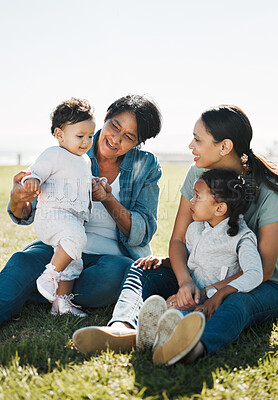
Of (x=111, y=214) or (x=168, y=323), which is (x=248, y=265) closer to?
(x=168, y=323)

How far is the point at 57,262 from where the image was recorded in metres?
3.10

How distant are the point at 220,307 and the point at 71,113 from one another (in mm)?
1621

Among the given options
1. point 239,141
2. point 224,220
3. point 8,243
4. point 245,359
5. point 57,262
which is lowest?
point 8,243

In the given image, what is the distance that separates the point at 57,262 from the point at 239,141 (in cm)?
148

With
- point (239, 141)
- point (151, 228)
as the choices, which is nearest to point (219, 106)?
point (239, 141)

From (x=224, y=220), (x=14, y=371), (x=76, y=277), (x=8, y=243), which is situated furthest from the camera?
(x=8, y=243)

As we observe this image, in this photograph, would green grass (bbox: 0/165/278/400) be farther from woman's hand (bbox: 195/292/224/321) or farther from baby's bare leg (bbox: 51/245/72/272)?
baby's bare leg (bbox: 51/245/72/272)

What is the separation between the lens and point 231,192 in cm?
297

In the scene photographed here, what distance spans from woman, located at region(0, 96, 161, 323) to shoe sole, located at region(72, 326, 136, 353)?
0.78 m

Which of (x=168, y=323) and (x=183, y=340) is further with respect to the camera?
(x=168, y=323)

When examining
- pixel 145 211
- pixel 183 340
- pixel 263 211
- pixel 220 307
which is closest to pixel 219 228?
pixel 263 211

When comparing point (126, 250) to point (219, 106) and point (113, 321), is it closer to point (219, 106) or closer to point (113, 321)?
point (113, 321)

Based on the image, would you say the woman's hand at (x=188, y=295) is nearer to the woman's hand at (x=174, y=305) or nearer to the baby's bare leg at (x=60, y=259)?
the woman's hand at (x=174, y=305)

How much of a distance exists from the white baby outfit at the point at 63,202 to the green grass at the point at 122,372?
0.56 metres
